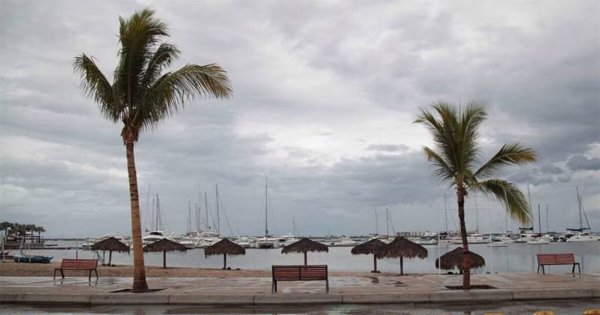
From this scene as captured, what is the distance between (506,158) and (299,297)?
7953mm

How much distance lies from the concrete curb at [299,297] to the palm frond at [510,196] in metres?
2.39

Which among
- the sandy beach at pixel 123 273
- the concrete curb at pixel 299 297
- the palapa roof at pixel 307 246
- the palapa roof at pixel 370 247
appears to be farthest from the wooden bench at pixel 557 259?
the palapa roof at pixel 307 246

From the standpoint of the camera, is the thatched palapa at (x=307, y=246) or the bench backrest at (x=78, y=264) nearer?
the bench backrest at (x=78, y=264)

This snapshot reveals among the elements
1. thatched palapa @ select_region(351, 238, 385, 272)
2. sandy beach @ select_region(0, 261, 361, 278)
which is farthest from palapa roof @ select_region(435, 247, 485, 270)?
sandy beach @ select_region(0, 261, 361, 278)

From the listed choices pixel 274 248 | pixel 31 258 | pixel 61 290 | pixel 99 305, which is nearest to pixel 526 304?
pixel 99 305

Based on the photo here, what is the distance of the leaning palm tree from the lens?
59.1ft

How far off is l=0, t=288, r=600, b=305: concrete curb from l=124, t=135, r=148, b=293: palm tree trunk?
1080 millimetres

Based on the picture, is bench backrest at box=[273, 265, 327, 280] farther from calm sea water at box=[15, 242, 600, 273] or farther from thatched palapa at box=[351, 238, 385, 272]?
calm sea water at box=[15, 242, 600, 273]

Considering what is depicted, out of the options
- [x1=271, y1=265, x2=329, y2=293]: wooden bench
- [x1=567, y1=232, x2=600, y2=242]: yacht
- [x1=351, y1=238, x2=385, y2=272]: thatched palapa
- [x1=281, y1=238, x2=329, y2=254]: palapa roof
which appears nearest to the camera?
[x1=271, y1=265, x2=329, y2=293]: wooden bench

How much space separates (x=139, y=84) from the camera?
18.5 m

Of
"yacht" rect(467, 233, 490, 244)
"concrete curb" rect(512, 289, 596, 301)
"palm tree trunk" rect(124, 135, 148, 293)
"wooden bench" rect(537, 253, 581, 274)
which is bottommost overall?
"yacht" rect(467, 233, 490, 244)

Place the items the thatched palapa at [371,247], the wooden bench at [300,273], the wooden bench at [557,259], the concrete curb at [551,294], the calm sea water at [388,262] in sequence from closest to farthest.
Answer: the concrete curb at [551,294] < the wooden bench at [300,273] < the wooden bench at [557,259] < the thatched palapa at [371,247] < the calm sea water at [388,262]

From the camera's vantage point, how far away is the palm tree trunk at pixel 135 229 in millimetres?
17859

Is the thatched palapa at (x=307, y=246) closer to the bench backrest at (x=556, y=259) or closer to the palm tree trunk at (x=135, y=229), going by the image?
the bench backrest at (x=556, y=259)
